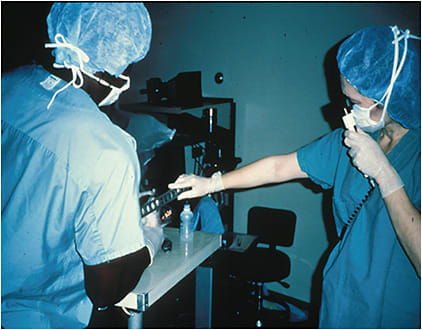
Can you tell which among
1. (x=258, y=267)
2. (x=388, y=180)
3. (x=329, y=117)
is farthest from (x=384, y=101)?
(x=258, y=267)

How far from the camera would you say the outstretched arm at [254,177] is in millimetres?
1326

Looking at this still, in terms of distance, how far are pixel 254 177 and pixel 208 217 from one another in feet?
1.69

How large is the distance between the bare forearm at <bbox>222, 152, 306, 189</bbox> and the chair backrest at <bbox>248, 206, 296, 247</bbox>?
966 millimetres

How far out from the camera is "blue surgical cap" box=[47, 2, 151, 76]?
0.78 meters

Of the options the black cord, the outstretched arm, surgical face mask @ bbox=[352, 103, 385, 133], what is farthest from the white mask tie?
the outstretched arm

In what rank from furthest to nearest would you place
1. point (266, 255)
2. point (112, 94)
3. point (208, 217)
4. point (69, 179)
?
point (266, 255), point (208, 217), point (112, 94), point (69, 179)

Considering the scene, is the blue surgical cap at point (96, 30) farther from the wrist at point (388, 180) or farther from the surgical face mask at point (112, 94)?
the wrist at point (388, 180)

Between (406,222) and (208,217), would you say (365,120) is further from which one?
(208,217)

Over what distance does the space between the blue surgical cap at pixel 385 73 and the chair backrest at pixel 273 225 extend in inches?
54.3

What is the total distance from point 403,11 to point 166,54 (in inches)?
73.6

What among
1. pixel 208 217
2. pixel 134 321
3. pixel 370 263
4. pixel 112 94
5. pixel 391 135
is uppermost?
pixel 112 94

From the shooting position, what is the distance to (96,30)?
2.57 ft

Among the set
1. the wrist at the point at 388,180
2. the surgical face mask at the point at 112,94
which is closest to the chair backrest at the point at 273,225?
the wrist at the point at 388,180

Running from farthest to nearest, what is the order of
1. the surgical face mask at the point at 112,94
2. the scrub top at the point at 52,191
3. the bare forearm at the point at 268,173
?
the bare forearm at the point at 268,173
the surgical face mask at the point at 112,94
the scrub top at the point at 52,191
